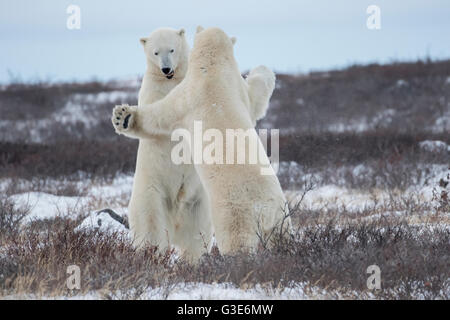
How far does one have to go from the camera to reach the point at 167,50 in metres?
3.77

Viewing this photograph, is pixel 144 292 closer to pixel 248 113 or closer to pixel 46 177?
pixel 248 113

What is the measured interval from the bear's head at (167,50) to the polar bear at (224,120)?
319 millimetres

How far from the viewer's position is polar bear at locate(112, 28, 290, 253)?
9.73ft

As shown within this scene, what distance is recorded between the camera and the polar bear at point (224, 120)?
2.97 metres

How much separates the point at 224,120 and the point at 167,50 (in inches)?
36.0

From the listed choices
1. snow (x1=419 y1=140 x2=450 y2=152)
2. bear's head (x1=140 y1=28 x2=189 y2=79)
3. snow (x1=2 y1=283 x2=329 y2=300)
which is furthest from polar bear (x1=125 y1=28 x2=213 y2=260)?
snow (x1=419 y1=140 x2=450 y2=152)

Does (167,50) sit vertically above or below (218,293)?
above

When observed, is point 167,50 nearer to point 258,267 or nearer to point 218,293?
point 258,267

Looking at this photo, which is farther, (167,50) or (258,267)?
(167,50)

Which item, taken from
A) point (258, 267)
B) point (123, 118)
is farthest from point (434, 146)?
point (258, 267)

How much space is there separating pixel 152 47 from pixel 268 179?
4.43 feet

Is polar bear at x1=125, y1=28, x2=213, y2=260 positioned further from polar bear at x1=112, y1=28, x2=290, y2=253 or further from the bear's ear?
polar bear at x1=112, y1=28, x2=290, y2=253
